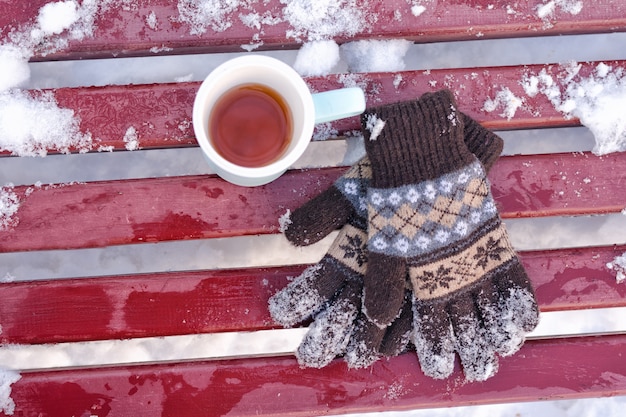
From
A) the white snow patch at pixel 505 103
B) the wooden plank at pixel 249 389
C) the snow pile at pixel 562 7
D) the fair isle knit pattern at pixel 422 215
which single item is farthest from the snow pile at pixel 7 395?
the snow pile at pixel 562 7

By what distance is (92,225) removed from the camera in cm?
76

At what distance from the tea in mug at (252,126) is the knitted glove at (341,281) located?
4.0 inches

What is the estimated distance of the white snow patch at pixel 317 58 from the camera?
0.79 m

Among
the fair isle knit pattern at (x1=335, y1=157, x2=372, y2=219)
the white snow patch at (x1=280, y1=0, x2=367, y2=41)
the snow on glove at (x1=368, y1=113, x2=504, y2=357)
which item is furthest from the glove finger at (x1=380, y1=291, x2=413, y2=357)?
the white snow patch at (x1=280, y1=0, x2=367, y2=41)

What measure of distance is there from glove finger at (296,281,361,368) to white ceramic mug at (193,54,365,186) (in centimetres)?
21

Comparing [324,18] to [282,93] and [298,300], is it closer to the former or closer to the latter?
[282,93]

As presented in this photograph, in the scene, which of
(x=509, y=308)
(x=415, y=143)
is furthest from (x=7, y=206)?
(x=509, y=308)

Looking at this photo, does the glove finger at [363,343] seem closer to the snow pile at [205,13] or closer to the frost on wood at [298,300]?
the frost on wood at [298,300]

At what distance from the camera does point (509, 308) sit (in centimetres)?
74

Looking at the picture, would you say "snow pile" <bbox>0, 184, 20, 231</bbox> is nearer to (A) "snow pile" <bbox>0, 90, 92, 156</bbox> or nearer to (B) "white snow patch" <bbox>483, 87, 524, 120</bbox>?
(A) "snow pile" <bbox>0, 90, 92, 156</bbox>

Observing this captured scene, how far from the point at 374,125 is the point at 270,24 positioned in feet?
0.68

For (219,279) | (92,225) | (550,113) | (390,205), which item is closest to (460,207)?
(390,205)

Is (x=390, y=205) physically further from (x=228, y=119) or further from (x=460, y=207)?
(x=228, y=119)

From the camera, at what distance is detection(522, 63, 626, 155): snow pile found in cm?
78
